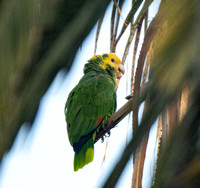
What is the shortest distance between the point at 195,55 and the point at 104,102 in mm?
2347

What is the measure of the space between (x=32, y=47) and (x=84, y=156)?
2137 millimetres

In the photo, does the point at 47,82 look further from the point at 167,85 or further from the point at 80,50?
the point at 167,85

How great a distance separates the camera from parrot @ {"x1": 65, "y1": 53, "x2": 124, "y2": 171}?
270 centimetres

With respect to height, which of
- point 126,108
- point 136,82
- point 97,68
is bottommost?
point 136,82

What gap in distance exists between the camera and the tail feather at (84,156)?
8.76 feet

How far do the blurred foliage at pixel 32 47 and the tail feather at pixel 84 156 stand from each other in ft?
6.78

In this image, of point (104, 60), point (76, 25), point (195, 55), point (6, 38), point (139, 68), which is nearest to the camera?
point (195, 55)

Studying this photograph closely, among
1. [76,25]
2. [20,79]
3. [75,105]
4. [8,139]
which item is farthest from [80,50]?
[75,105]

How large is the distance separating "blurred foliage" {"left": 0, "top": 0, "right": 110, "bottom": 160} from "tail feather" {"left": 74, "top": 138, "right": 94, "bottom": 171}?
207 centimetres

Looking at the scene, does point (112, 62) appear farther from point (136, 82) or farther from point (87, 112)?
point (136, 82)

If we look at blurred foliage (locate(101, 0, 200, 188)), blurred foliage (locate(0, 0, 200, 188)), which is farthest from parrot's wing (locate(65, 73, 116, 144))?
blurred foliage (locate(101, 0, 200, 188))

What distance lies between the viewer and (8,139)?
0.57 m

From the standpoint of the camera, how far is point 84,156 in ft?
8.84

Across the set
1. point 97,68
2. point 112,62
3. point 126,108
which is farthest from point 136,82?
point 112,62
